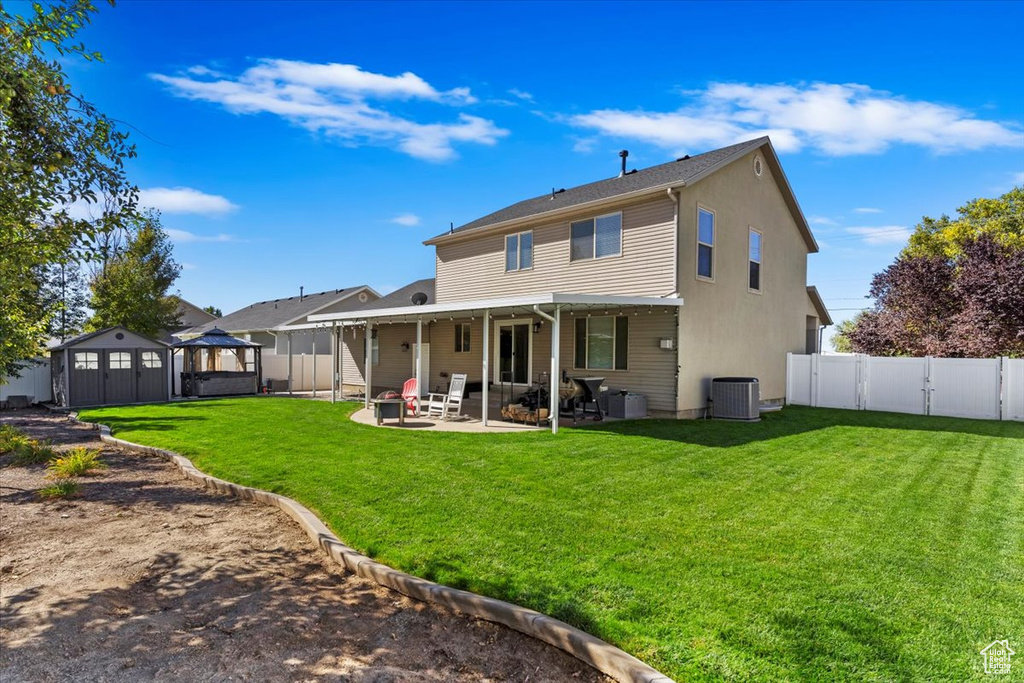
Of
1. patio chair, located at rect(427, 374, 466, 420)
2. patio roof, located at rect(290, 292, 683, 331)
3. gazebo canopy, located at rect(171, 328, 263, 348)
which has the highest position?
patio roof, located at rect(290, 292, 683, 331)

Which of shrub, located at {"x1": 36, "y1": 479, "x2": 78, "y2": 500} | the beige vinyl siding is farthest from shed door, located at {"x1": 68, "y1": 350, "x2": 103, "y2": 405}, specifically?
shrub, located at {"x1": 36, "y1": 479, "x2": 78, "y2": 500}

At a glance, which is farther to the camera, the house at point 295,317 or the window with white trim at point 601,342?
the house at point 295,317

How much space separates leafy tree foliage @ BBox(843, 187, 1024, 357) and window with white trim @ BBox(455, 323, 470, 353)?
49.2ft

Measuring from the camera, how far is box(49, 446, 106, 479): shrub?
24.3 ft

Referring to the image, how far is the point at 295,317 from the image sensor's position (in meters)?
28.0

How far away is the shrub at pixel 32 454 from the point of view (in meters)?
8.32

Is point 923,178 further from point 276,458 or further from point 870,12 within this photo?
point 276,458

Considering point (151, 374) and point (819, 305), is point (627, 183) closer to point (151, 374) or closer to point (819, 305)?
point (819, 305)

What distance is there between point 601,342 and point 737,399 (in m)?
3.29

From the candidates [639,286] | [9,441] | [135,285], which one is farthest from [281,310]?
[639,286]

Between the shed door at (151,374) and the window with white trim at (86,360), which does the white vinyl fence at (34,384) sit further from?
the shed door at (151,374)

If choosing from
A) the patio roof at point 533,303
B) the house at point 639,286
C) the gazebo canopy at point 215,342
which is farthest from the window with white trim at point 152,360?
the patio roof at point 533,303

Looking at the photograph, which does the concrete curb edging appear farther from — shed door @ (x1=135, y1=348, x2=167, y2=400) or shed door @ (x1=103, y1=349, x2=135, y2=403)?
shed door @ (x1=135, y1=348, x2=167, y2=400)

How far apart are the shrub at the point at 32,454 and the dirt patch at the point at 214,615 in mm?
3244
